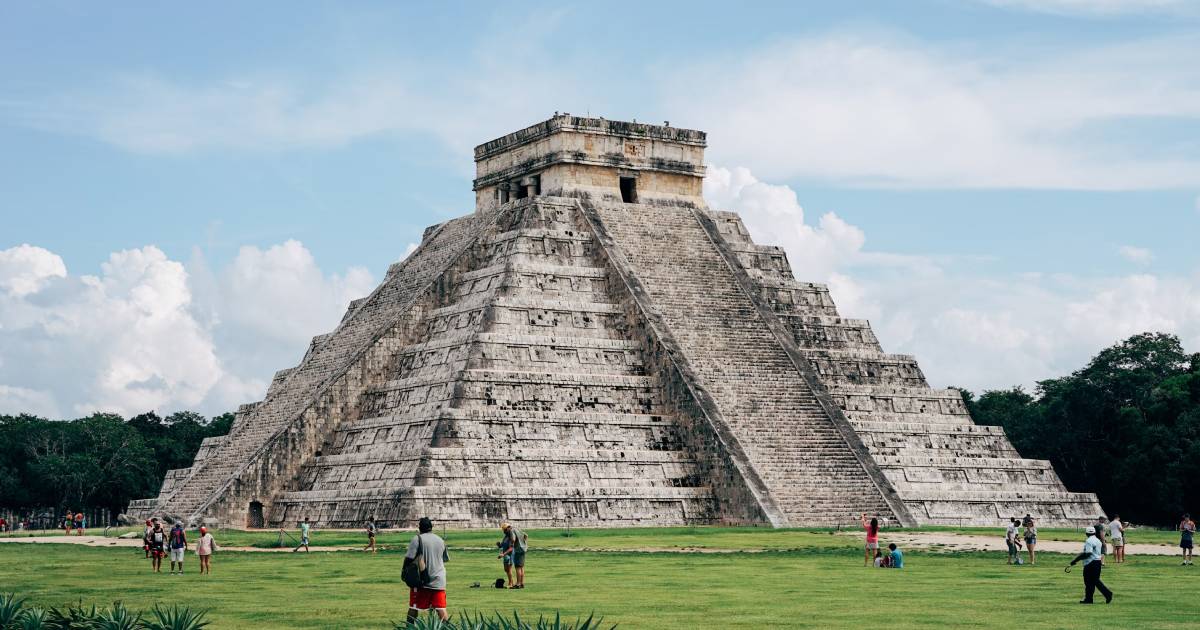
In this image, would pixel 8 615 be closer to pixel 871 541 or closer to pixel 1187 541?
pixel 871 541

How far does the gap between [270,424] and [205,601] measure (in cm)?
2420

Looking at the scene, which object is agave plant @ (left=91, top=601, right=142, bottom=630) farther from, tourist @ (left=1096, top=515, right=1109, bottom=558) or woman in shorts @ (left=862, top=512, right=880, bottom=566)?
woman in shorts @ (left=862, top=512, right=880, bottom=566)

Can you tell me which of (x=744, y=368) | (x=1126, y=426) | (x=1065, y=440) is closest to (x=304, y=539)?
(x=744, y=368)

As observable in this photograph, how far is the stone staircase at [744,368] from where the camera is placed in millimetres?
38656

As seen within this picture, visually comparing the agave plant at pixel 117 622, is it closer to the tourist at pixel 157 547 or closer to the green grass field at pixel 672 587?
the green grass field at pixel 672 587

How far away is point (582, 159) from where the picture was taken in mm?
47250

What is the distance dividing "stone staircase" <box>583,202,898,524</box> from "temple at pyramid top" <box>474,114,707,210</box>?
0.86m

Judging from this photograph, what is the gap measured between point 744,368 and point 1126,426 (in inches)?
827

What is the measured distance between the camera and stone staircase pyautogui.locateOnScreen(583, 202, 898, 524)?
38656mm

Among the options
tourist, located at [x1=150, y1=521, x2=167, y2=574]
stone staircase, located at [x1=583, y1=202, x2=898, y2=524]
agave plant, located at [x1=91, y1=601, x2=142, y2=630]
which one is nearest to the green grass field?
tourist, located at [x1=150, y1=521, x2=167, y2=574]

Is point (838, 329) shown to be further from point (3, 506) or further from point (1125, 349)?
point (3, 506)

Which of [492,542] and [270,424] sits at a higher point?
[270,424]

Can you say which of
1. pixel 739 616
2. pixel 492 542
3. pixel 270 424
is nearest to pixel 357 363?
pixel 270 424

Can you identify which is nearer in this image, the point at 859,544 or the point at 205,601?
the point at 205,601
